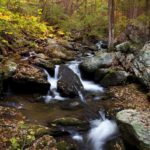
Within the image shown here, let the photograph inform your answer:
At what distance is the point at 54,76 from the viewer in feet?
50.5

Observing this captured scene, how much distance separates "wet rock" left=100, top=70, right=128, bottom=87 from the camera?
1560cm

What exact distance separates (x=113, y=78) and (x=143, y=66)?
5.53 feet

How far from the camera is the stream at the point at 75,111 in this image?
9.67 m

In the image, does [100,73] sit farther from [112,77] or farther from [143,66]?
[143,66]

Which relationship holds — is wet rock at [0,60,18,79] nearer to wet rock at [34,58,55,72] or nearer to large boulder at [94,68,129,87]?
wet rock at [34,58,55,72]

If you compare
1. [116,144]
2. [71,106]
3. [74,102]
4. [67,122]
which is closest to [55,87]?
[74,102]

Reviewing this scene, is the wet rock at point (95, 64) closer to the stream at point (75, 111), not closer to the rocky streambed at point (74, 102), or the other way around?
the rocky streambed at point (74, 102)

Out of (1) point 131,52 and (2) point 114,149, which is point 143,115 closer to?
(2) point 114,149

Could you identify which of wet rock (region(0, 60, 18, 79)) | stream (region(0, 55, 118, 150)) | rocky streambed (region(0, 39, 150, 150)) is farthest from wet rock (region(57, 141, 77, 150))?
wet rock (region(0, 60, 18, 79))

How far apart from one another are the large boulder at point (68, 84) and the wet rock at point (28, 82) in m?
0.75

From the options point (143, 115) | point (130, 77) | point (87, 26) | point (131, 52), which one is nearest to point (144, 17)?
point (131, 52)

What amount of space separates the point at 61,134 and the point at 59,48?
39.2 ft

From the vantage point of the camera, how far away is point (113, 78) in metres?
15.7

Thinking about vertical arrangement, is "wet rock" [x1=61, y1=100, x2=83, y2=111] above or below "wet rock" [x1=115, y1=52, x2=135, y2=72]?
below
